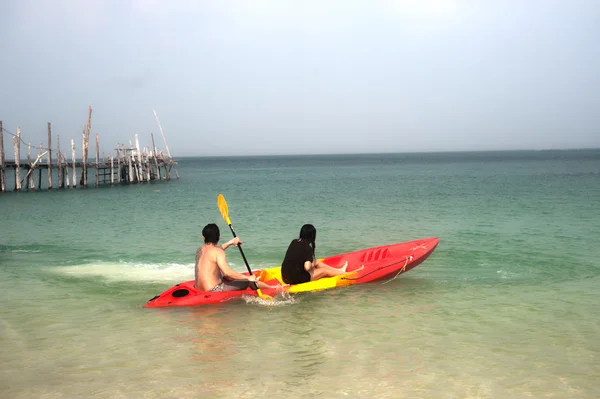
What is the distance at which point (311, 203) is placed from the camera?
28203mm

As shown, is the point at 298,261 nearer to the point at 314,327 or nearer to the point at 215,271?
the point at 215,271

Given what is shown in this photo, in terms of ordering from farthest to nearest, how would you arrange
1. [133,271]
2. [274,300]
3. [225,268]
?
[133,271]
[274,300]
[225,268]

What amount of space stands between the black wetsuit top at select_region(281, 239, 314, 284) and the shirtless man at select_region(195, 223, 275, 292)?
0.41 metres

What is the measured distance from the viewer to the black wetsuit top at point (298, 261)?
29.0 ft

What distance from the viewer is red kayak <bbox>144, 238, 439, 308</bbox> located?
831 centimetres

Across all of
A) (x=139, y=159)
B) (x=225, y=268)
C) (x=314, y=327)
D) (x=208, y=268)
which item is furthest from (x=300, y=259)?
(x=139, y=159)

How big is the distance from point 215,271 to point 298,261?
4.17 ft

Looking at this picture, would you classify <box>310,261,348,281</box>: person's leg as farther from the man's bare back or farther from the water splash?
the man's bare back

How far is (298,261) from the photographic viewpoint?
8.85m

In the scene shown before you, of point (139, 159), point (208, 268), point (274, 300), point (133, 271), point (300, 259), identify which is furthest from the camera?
point (139, 159)

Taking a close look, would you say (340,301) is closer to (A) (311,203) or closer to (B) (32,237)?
(B) (32,237)

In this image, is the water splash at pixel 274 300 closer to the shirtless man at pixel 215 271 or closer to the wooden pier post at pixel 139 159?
the shirtless man at pixel 215 271

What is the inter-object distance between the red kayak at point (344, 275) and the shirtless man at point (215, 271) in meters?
0.09

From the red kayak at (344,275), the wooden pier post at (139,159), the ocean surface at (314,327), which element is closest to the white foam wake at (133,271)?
the ocean surface at (314,327)
